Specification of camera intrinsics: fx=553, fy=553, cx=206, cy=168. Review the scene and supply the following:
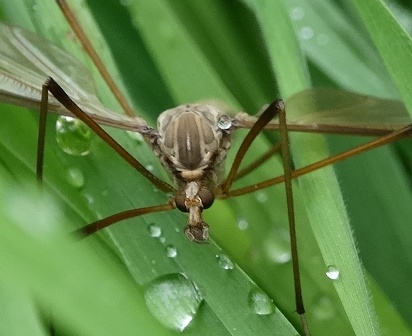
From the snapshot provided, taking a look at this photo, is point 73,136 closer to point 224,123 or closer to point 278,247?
point 224,123

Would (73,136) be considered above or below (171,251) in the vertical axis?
above

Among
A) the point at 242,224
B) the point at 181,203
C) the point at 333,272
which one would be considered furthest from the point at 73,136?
the point at 333,272

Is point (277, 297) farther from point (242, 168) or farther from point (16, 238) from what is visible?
point (16, 238)

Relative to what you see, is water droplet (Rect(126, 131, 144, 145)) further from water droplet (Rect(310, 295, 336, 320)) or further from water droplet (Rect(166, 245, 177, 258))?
water droplet (Rect(310, 295, 336, 320))

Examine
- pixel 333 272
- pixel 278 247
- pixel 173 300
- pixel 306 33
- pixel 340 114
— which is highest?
pixel 306 33

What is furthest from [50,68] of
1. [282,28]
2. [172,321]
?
[172,321]
